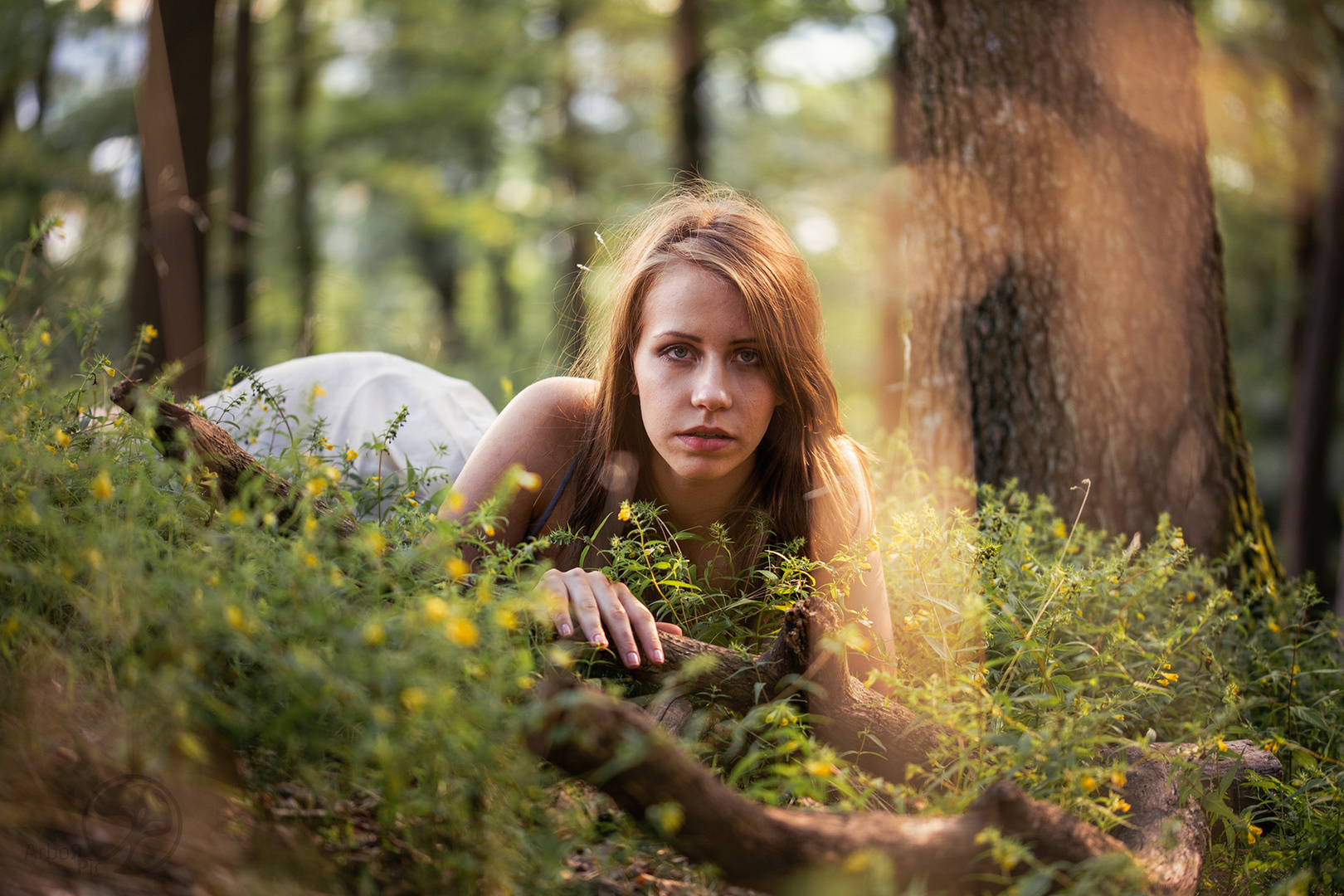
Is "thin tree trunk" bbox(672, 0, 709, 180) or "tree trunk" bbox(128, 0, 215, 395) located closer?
"tree trunk" bbox(128, 0, 215, 395)

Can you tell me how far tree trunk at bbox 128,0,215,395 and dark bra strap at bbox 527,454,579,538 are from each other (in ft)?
13.9

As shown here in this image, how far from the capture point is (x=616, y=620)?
1.86 meters

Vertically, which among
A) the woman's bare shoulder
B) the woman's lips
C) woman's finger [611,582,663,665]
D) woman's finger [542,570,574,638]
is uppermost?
the woman's bare shoulder

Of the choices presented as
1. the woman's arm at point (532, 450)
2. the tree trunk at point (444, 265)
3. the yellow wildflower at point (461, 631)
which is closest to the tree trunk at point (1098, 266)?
the woman's arm at point (532, 450)

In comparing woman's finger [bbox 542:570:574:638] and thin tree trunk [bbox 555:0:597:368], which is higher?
thin tree trunk [bbox 555:0:597:368]

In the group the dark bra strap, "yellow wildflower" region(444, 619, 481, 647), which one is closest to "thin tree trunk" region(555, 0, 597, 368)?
the dark bra strap

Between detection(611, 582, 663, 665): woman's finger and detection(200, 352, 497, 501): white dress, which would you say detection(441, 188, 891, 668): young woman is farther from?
detection(200, 352, 497, 501): white dress

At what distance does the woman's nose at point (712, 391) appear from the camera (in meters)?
2.34

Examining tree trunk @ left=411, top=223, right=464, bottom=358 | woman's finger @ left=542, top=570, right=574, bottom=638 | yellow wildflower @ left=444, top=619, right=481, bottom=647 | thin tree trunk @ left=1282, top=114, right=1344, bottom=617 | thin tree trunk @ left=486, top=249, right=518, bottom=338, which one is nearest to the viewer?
yellow wildflower @ left=444, top=619, right=481, bottom=647

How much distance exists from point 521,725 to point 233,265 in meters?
9.83

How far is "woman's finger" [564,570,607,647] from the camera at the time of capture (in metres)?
1.81

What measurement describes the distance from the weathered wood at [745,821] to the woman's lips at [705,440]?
1.00 meters

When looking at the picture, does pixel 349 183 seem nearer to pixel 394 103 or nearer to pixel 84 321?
pixel 394 103

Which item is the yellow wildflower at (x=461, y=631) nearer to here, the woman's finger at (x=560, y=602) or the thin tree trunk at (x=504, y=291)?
the woman's finger at (x=560, y=602)
